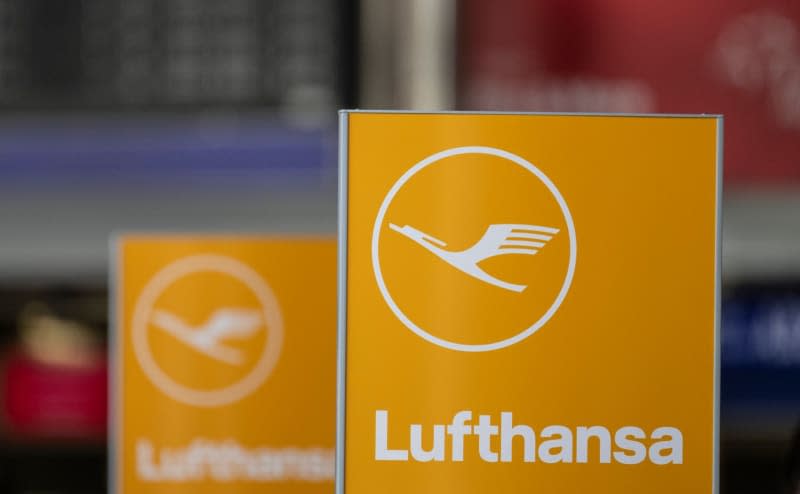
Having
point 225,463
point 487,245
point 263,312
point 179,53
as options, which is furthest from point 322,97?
point 487,245

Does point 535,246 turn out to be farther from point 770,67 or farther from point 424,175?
point 770,67

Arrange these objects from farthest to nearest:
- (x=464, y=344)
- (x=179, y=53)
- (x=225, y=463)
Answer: (x=179, y=53) → (x=225, y=463) → (x=464, y=344)

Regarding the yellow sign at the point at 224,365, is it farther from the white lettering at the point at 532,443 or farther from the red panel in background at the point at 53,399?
the red panel in background at the point at 53,399

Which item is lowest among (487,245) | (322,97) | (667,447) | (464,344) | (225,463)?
(225,463)

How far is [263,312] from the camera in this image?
238cm

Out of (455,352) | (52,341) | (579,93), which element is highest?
(579,93)

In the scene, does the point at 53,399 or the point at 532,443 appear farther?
the point at 53,399

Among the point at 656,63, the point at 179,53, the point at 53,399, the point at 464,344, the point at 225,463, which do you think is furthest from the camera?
the point at 53,399

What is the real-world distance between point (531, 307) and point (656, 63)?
2242 mm

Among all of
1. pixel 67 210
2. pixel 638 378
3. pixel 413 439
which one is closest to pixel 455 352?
pixel 413 439

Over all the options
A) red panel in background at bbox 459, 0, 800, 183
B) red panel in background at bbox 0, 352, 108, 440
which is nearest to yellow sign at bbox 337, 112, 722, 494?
red panel in background at bbox 459, 0, 800, 183

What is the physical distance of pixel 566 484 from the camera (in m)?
1.54

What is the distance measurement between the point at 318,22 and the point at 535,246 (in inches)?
89.6

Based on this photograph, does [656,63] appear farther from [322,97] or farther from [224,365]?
[224,365]
